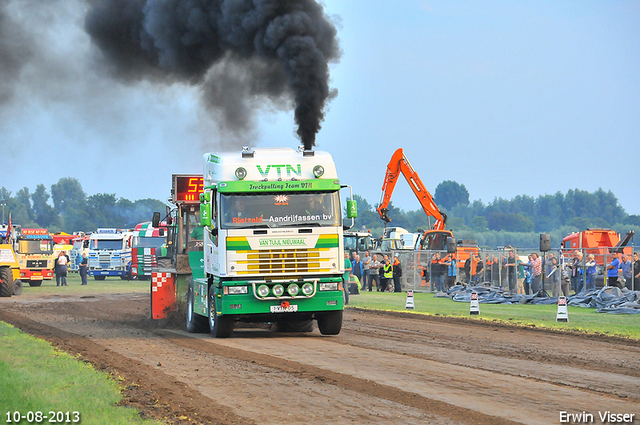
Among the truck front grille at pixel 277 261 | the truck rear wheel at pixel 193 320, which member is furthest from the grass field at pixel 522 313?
the truck front grille at pixel 277 261

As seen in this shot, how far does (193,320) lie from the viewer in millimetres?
17391

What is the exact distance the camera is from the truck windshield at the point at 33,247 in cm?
4016

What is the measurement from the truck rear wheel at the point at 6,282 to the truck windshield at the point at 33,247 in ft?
28.7

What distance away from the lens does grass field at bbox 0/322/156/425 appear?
26.1 ft

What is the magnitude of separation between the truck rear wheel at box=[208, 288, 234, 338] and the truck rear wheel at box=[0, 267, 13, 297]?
18460 millimetres

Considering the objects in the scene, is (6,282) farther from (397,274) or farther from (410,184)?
(410,184)

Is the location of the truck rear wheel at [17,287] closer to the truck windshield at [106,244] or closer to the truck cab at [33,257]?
the truck cab at [33,257]

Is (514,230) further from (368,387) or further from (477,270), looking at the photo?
(368,387)

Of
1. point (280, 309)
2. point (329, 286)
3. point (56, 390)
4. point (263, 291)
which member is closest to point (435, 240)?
point (329, 286)

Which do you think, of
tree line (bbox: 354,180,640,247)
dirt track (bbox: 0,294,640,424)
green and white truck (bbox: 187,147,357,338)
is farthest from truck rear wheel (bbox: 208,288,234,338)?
tree line (bbox: 354,180,640,247)

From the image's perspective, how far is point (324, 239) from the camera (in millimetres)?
15078

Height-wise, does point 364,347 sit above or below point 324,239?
below


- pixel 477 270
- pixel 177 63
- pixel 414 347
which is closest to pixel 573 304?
pixel 477 270

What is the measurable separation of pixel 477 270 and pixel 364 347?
19385 millimetres
